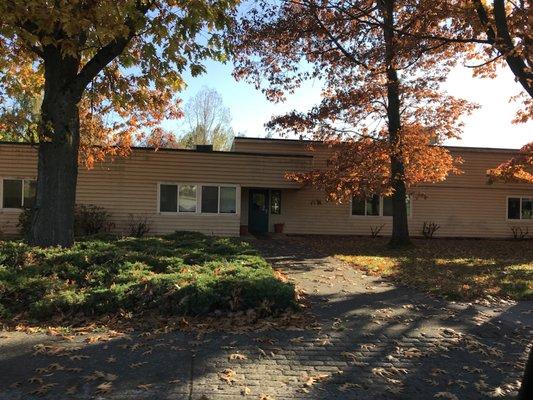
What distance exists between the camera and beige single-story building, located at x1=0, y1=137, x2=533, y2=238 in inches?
860

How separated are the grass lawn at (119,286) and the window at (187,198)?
11879mm

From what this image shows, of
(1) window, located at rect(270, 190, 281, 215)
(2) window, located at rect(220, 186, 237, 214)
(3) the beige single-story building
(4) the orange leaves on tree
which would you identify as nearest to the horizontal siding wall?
(3) the beige single-story building

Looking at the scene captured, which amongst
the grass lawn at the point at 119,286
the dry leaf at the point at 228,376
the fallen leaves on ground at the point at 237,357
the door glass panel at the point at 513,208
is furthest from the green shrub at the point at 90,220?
the door glass panel at the point at 513,208

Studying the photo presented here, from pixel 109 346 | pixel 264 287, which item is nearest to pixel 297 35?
pixel 264 287

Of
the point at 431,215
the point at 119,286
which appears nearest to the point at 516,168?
the point at 431,215

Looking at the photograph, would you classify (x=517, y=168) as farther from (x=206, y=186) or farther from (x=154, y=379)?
(x=154, y=379)

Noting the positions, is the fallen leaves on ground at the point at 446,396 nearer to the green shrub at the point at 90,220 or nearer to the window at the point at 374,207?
the green shrub at the point at 90,220

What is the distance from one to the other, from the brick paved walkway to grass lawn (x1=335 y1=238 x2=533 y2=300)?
288 centimetres

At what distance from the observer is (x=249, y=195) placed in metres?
25.3

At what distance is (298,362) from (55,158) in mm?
7456

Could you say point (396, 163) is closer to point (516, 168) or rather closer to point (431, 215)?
point (516, 168)

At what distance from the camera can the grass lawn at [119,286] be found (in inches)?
289

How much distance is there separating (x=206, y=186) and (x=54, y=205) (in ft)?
37.8

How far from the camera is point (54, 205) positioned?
36.1 feet
